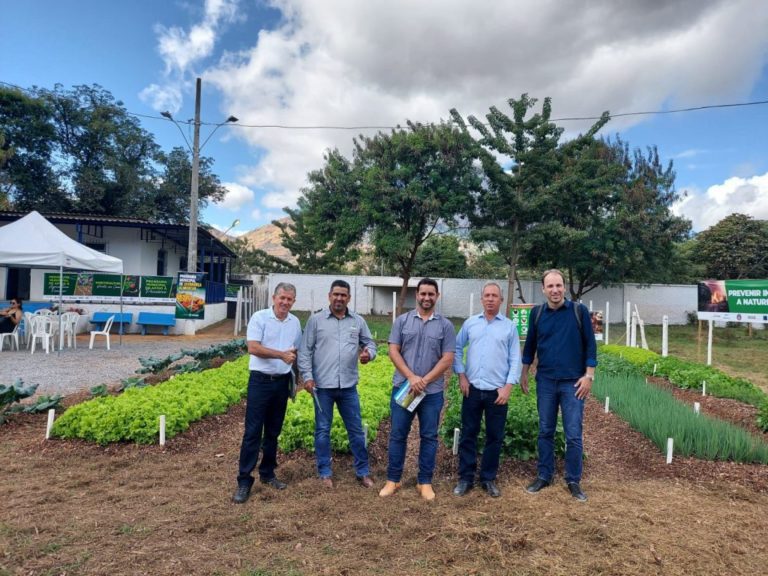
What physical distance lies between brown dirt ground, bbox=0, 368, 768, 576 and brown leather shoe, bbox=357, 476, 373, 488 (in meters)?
0.08

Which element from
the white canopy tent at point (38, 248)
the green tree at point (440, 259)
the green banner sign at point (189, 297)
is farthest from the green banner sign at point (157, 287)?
the green tree at point (440, 259)

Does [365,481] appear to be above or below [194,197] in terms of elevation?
below

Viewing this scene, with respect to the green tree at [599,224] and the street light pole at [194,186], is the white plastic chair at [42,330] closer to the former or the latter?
the street light pole at [194,186]

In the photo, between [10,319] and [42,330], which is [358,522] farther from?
[42,330]

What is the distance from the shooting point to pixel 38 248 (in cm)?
1023

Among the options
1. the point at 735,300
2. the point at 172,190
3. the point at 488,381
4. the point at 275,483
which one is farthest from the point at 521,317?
the point at 172,190

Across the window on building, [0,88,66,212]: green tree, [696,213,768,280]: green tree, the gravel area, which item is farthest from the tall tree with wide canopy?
[696,213,768,280]: green tree

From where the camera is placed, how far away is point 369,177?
2034 centimetres

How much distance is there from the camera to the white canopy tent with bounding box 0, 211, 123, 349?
9953 mm

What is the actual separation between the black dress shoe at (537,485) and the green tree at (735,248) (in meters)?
30.4

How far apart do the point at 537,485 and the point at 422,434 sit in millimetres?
1008

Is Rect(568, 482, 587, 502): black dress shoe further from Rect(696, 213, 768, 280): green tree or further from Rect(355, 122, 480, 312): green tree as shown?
Rect(696, 213, 768, 280): green tree

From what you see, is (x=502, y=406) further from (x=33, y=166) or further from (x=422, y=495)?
(x=33, y=166)

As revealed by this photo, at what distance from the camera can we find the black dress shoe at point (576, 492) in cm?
362
